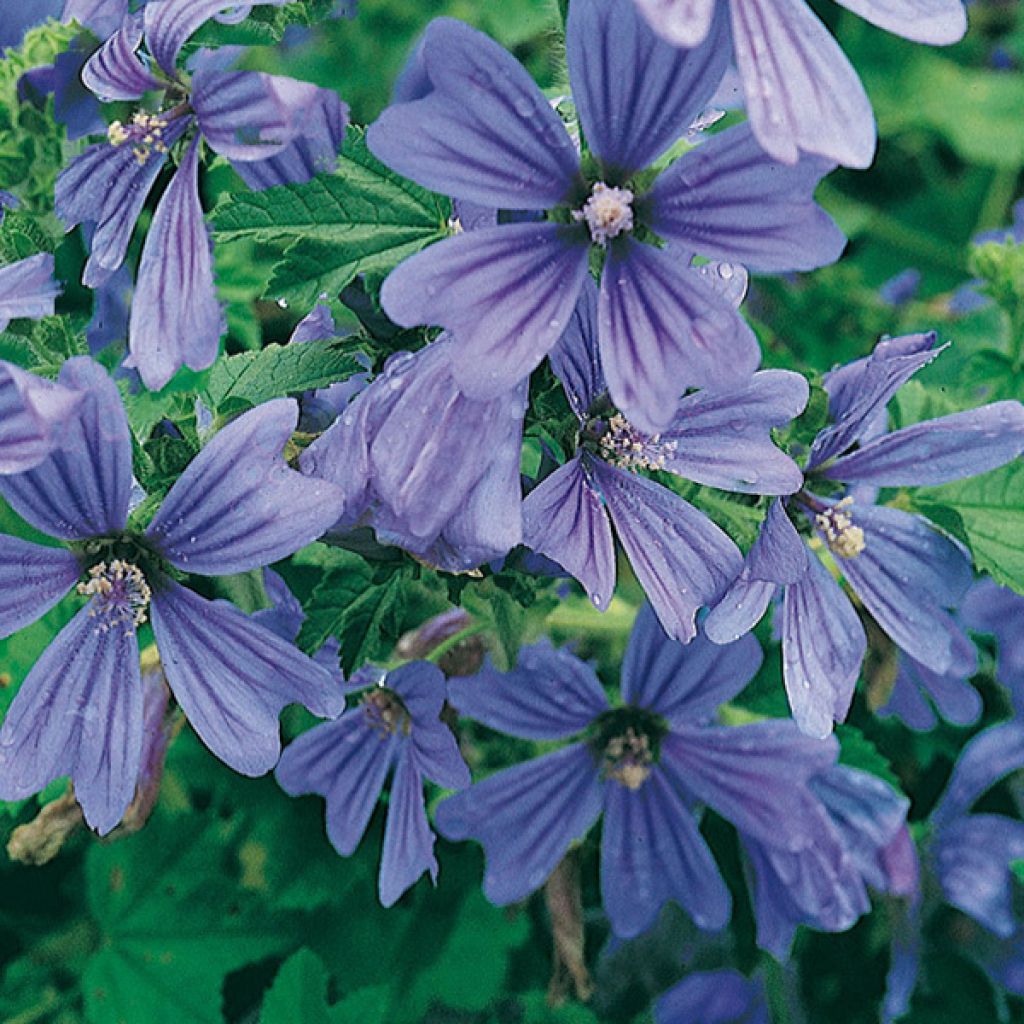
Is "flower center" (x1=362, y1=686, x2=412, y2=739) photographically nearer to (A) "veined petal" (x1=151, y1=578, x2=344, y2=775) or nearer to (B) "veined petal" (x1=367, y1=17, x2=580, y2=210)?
(A) "veined petal" (x1=151, y1=578, x2=344, y2=775)

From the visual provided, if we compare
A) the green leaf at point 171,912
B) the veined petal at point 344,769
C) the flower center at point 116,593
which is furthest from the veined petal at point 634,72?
the green leaf at point 171,912

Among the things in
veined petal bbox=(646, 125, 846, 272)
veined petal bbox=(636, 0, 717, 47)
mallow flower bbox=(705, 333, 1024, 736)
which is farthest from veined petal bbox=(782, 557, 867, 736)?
veined petal bbox=(636, 0, 717, 47)

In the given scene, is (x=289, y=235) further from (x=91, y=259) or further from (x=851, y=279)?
(x=851, y=279)

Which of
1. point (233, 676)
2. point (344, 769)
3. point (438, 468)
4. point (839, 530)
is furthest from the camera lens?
point (344, 769)

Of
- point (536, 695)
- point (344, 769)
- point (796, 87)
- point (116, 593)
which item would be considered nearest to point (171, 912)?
point (344, 769)

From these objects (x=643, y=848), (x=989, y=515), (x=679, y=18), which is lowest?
(x=643, y=848)

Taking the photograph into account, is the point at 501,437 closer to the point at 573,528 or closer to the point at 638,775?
the point at 573,528
